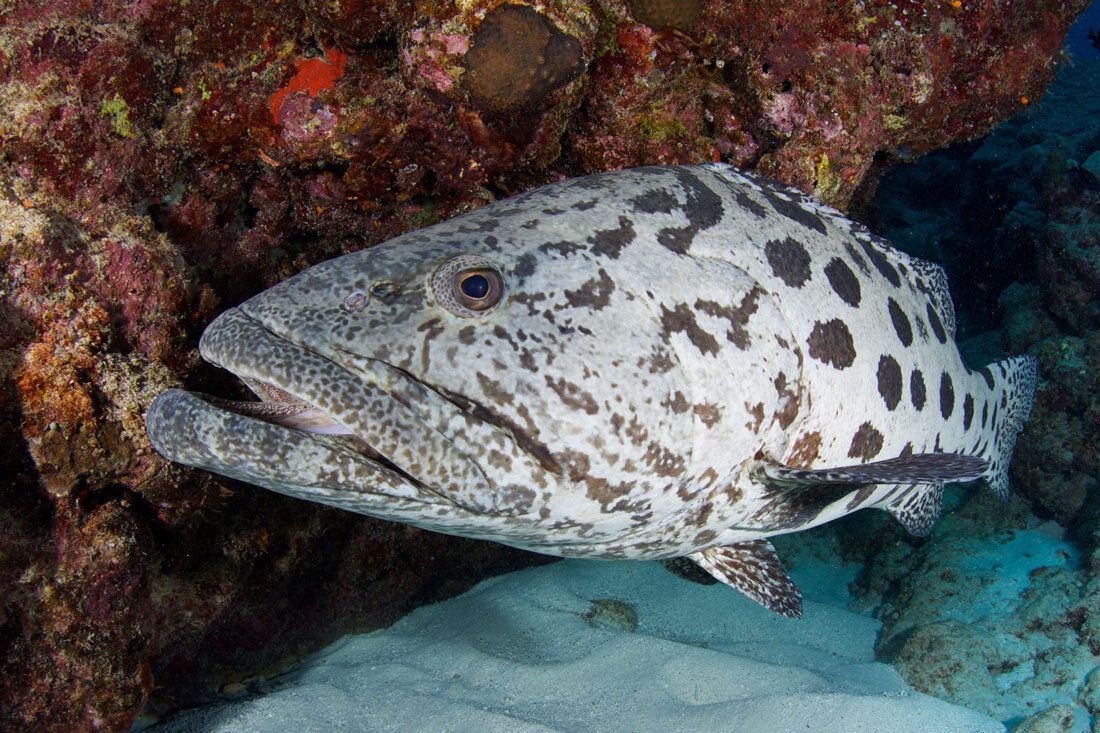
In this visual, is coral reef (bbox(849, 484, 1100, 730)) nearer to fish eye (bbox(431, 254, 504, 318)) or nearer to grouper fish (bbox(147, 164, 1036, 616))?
grouper fish (bbox(147, 164, 1036, 616))

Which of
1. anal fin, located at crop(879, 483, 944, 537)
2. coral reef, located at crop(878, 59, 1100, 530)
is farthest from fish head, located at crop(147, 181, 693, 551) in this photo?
coral reef, located at crop(878, 59, 1100, 530)

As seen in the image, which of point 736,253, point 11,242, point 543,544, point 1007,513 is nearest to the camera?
point 11,242

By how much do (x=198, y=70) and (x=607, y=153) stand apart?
7.84ft

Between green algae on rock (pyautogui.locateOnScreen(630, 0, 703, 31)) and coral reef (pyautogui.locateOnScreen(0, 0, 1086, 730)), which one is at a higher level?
green algae on rock (pyautogui.locateOnScreen(630, 0, 703, 31))

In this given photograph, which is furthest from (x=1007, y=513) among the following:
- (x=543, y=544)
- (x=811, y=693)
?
(x=543, y=544)

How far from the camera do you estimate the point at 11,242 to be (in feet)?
7.63

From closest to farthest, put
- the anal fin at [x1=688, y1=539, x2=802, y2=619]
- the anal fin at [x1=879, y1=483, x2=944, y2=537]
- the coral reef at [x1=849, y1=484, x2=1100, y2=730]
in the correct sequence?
the anal fin at [x1=688, y1=539, x2=802, y2=619], the anal fin at [x1=879, y1=483, x2=944, y2=537], the coral reef at [x1=849, y1=484, x2=1100, y2=730]

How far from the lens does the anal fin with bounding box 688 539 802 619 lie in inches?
128

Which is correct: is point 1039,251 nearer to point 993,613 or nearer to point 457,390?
point 993,613

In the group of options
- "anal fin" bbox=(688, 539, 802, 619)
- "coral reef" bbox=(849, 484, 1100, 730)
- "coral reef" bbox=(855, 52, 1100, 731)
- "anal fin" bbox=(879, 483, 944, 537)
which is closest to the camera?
"anal fin" bbox=(688, 539, 802, 619)

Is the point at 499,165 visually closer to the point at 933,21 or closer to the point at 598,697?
the point at 933,21

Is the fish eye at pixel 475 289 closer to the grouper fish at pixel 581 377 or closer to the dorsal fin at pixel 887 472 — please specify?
the grouper fish at pixel 581 377

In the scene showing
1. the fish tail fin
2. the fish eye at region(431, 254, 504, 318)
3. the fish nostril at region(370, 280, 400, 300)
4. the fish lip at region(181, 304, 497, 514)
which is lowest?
the fish lip at region(181, 304, 497, 514)

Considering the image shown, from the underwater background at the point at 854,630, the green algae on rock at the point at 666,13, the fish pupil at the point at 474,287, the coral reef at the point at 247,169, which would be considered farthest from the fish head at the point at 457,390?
the underwater background at the point at 854,630
